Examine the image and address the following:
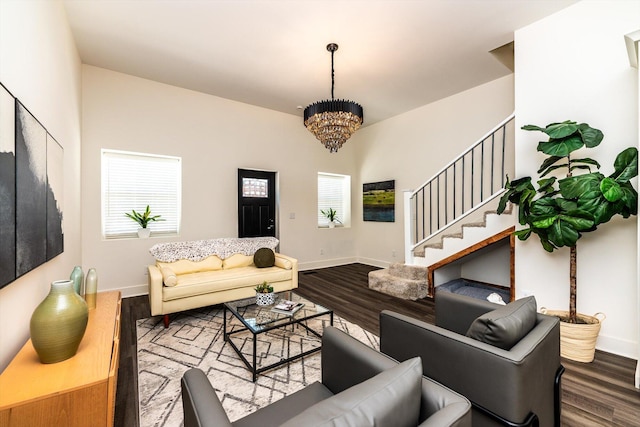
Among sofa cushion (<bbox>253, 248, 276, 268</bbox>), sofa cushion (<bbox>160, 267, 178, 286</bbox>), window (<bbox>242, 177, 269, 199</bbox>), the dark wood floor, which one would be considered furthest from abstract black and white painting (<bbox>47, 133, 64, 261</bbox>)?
window (<bbox>242, 177, 269, 199</bbox>)

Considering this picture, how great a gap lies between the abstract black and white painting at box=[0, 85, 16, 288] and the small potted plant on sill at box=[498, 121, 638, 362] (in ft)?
12.0

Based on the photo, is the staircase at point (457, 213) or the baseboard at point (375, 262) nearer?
the staircase at point (457, 213)

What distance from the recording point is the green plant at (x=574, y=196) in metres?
2.26

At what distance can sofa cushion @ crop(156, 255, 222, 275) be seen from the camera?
3668mm

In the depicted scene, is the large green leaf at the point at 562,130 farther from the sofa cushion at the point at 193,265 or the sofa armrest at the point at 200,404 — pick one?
the sofa cushion at the point at 193,265

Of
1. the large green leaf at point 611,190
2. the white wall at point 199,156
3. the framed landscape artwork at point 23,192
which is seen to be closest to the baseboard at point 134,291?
the white wall at point 199,156

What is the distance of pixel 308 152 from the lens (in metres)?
6.14

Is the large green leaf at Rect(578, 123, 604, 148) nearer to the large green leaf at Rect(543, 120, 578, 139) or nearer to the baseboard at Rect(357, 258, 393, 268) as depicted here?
the large green leaf at Rect(543, 120, 578, 139)

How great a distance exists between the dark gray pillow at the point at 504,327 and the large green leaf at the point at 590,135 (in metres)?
1.92

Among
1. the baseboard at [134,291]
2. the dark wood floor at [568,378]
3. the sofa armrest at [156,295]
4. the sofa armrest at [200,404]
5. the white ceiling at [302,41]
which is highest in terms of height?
the white ceiling at [302,41]

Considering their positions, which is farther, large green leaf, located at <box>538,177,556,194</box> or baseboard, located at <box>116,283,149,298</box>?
baseboard, located at <box>116,283,149,298</box>

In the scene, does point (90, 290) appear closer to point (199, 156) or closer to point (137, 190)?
point (137, 190)

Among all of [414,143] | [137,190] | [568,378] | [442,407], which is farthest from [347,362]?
[414,143]

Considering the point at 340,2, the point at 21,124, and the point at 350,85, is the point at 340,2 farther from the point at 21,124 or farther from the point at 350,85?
the point at 21,124
